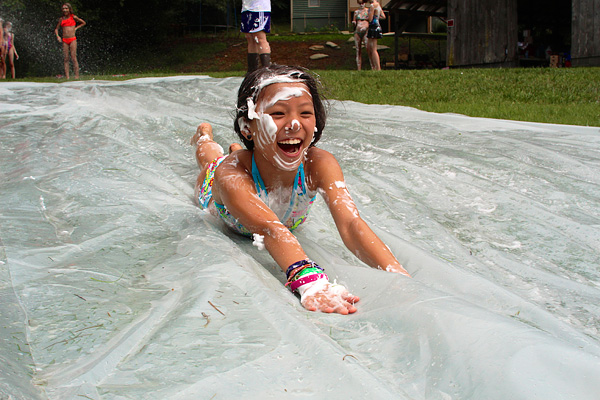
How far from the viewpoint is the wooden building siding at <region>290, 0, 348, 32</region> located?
30969mm

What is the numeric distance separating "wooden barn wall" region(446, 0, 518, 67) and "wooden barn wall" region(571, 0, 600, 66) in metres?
1.70

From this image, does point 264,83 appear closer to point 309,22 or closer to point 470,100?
point 470,100

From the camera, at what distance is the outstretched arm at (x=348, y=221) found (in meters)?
2.49

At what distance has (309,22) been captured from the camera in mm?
31031

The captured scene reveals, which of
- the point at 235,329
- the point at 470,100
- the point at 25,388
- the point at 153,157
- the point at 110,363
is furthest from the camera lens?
the point at 470,100

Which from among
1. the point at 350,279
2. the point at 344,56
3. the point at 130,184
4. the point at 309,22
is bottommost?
the point at 350,279

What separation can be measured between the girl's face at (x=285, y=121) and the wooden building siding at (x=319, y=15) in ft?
97.1

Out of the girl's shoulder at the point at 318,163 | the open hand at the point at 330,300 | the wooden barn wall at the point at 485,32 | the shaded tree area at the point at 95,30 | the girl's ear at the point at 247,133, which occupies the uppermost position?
the shaded tree area at the point at 95,30

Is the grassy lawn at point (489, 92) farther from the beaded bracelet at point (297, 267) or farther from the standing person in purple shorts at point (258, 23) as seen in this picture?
the beaded bracelet at point (297, 267)

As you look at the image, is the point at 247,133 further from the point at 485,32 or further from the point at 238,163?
the point at 485,32

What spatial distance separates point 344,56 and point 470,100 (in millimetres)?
14262

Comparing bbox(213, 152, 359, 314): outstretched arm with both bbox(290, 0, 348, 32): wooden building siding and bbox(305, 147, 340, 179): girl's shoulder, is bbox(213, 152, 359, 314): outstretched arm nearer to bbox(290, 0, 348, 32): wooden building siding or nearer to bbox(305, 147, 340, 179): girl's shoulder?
bbox(305, 147, 340, 179): girl's shoulder

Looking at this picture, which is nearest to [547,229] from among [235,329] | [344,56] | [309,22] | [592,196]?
[592,196]

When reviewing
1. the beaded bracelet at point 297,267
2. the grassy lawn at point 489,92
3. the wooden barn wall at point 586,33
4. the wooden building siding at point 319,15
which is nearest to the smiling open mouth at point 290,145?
the beaded bracelet at point 297,267
